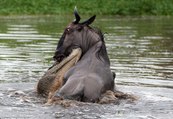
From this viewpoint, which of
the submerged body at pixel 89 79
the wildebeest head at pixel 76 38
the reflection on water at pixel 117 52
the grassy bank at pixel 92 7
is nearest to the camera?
the submerged body at pixel 89 79

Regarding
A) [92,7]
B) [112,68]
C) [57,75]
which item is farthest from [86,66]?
[92,7]

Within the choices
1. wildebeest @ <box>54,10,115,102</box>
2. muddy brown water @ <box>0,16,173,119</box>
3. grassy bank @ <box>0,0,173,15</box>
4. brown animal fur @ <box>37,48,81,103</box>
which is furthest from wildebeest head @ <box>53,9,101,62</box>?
grassy bank @ <box>0,0,173,15</box>

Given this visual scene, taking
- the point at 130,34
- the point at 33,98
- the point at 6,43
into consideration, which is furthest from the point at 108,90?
the point at 130,34

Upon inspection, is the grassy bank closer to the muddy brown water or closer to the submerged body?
the muddy brown water

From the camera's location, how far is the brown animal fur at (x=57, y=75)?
1217cm

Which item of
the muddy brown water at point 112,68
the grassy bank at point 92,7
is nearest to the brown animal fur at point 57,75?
the muddy brown water at point 112,68

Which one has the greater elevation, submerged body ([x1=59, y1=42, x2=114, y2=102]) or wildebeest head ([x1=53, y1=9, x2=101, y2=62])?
wildebeest head ([x1=53, y1=9, x2=101, y2=62])

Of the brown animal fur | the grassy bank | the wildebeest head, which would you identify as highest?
the wildebeest head

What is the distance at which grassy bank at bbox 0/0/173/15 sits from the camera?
4303 cm

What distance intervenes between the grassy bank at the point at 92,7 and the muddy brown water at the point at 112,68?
9.69m

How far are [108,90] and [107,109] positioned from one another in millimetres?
783

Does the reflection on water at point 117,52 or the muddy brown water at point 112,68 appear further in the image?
the reflection on water at point 117,52

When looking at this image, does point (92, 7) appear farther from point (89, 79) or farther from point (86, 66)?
point (89, 79)

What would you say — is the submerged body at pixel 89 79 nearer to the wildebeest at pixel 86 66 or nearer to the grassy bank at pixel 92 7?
the wildebeest at pixel 86 66
